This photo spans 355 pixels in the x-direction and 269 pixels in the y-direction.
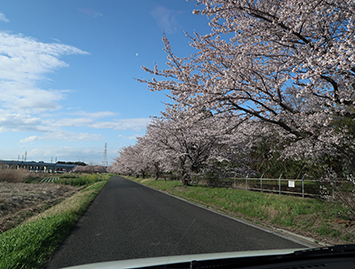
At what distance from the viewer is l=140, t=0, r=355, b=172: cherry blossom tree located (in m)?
6.68

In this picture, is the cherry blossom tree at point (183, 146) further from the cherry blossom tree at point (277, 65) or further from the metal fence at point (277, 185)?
the cherry blossom tree at point (277, 65)

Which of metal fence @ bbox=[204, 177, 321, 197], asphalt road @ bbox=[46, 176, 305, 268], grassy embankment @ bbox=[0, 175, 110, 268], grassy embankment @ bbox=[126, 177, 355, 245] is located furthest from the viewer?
metal fence @ bbox=[204, 177, 321, 197]

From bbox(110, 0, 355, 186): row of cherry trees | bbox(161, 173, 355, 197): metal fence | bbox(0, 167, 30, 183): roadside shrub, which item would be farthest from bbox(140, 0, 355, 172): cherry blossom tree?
bbox(0, 167, 30, 183): roadside shrub

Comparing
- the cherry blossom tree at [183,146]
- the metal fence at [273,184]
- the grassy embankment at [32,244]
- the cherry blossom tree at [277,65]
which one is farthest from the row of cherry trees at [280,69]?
the cherry blossom tree at [183,146]

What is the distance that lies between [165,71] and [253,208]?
6876 mm

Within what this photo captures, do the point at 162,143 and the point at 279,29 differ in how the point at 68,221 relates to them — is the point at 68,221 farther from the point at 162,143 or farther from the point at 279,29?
the point at 162,143

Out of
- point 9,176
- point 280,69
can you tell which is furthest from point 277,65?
point 9,176

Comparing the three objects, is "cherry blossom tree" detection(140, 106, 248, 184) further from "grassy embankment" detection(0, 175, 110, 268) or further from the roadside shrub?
the roadside shrub

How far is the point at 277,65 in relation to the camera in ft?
28.2

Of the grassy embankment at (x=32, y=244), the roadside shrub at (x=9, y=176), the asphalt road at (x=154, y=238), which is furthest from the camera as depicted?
the roadside shrub at (x=9, y=176)

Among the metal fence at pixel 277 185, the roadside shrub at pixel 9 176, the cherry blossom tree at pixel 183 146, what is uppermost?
the cherry blossom tree at pixel 183 146

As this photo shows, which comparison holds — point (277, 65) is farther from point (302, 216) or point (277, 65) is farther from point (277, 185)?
point (277, 185)

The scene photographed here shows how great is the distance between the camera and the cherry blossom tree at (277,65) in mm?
6676

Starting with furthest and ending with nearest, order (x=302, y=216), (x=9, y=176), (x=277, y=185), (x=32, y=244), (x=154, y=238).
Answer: (x=9, y=176)
(x=277, y=185)
(x=302, y=216)
(x=154, y=238)
(x=32, y=244)
